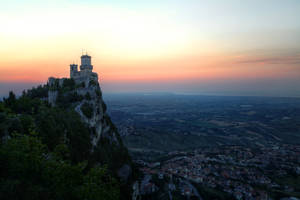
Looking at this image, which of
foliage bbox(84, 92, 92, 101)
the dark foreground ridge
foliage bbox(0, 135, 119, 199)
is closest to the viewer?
foliage bbox(0, 135, 119, 199)

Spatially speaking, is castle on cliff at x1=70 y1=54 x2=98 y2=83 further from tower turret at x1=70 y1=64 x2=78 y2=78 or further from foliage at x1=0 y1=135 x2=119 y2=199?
foliage at x1=0 y1=135 x2=119 y2=199

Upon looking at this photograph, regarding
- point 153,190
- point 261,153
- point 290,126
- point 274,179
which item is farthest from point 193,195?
point 290,126

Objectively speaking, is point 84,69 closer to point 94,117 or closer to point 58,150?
point 94,117

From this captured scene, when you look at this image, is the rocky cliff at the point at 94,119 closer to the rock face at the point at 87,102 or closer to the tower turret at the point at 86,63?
the rock face at the point at 87,102

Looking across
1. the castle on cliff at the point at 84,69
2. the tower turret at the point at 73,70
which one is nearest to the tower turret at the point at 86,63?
the castle on cliff at the point at 84,69

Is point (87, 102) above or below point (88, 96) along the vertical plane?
below

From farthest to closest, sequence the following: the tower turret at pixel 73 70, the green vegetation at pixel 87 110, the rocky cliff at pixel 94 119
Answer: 1. the tower turret at pixel 73 70
2. the rocky cliff at pixel 94 119
3. the green vegetation at pixel 87 110

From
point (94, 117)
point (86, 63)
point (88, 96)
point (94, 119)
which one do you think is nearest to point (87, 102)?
point (88, 96)

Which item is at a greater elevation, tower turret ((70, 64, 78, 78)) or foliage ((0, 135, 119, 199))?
tower turret ((70, 64, 78, 78))

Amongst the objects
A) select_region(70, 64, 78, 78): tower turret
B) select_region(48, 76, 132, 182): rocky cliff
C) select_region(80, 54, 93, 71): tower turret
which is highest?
select_region(80, 54, 93, 71): tower turret

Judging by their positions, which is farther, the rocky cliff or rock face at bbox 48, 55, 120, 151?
rock face at bbox 48, 55, 120, 151

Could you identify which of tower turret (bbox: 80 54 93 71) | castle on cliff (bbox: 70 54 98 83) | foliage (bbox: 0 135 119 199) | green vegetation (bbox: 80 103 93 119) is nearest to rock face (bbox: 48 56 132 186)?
green vegetation (bbox: 80 103 93 119)
